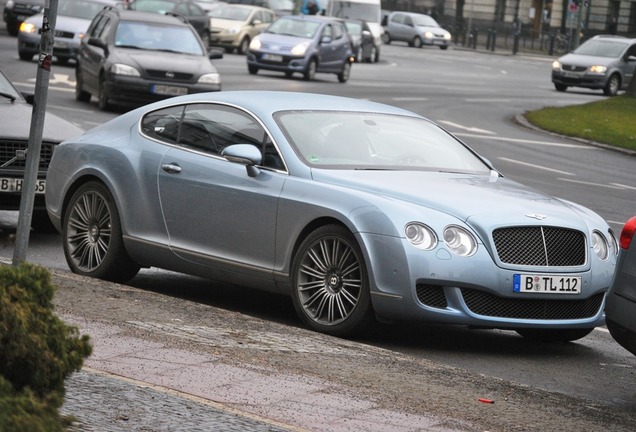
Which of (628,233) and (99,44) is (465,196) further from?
(99,44)

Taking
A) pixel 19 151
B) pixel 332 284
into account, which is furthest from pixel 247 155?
pixel 19 151

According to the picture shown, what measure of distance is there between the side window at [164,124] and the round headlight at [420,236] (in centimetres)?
226

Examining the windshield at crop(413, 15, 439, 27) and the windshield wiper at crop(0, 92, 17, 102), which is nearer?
the windshield wiper at crop(0, 92, 17, 102)

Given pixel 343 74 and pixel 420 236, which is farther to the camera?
pixel 343 74

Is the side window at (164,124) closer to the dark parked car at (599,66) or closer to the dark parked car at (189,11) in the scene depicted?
the dark parked car at (599,66)

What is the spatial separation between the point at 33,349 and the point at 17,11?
43262 millimetres

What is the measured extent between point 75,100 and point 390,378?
2081 centimetres

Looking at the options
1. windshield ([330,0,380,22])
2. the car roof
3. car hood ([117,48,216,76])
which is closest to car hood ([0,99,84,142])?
the car roof

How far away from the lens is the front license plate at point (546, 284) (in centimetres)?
855

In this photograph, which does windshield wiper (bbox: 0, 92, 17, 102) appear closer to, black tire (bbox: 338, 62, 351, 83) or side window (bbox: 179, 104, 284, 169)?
side window (bbox: 179, 104, 284, 169)

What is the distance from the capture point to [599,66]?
4453cm

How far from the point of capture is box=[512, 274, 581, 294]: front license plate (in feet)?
28.1

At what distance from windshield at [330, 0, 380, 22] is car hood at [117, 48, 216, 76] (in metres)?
32.4

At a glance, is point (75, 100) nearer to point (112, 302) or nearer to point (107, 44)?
point (107, 44)
